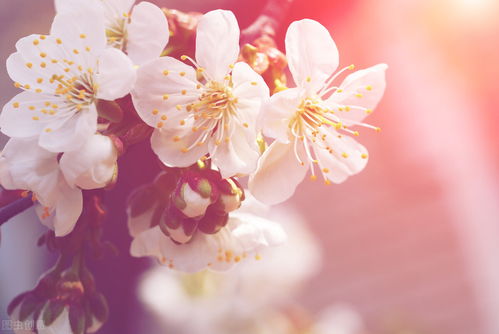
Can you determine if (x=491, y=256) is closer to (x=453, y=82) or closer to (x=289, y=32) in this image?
(x=453, y=82)

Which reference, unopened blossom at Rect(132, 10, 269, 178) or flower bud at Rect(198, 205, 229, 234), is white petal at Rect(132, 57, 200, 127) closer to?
unopened blossom at Rect(132, 10, 269, 178)

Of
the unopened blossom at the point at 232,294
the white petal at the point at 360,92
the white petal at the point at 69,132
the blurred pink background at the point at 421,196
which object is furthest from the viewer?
the blurred pink background at the point at 421,196

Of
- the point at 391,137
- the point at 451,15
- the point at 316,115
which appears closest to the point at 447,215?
the point at 391,137

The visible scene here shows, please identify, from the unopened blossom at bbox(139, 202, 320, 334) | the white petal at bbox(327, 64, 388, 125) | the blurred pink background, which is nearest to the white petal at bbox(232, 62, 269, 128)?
the white petal at bbox(327, 64, 388, 125)

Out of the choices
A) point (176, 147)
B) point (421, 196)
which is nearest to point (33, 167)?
point (176, 147)

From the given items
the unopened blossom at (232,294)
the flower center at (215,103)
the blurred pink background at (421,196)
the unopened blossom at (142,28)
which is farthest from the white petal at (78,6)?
the blurred pink background at (421,196)

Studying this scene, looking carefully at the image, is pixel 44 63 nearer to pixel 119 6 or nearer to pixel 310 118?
pixel 119 6

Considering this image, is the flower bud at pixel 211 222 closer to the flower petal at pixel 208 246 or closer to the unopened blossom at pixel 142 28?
the flower petal at pixel 208 246
